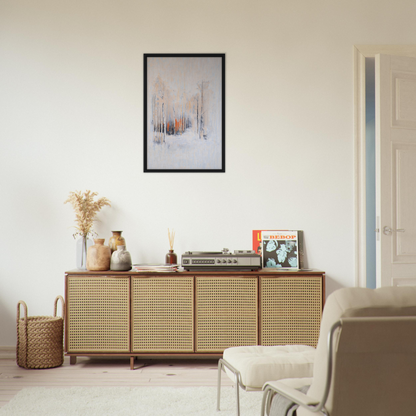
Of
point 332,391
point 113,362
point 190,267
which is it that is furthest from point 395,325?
point 113,362

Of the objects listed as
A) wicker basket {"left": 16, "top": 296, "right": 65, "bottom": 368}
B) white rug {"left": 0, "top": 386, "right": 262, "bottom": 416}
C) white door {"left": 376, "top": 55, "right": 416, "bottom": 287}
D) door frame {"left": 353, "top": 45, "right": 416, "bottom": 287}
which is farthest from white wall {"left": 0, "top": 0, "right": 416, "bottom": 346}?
white rug {"left": 0, "top": 386, "right": 262, "bottom": 416}

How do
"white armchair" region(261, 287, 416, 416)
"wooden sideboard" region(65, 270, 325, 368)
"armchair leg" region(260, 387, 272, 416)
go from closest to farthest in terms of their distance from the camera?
1. "white armchair" region(261, 287, 416, 416)
2. "armchair leg" region(260, 387, 272, 416)
3. "wooden sideboard" region(65, 270, 325, 368)

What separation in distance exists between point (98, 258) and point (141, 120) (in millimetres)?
1269

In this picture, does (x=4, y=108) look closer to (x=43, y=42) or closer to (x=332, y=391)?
(x=43, y=42)

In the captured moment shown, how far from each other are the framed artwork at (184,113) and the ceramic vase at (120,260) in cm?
79

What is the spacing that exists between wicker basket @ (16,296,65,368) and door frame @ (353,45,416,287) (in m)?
2.53

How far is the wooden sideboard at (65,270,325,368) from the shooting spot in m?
3.32

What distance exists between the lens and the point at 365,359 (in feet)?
4.64

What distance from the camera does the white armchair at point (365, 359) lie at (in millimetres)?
1386

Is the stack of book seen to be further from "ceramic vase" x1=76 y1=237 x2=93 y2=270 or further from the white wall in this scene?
"ceramic vase" x1=76 y1=237 x2=93 y2=270

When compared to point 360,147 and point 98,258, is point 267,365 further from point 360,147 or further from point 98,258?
point 360,147

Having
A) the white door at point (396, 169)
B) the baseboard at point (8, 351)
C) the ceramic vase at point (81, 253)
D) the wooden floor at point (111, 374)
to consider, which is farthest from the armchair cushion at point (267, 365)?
the baseboard at point (8, 351)

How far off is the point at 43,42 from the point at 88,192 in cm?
142

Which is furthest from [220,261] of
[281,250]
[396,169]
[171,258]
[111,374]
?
[396,169]
